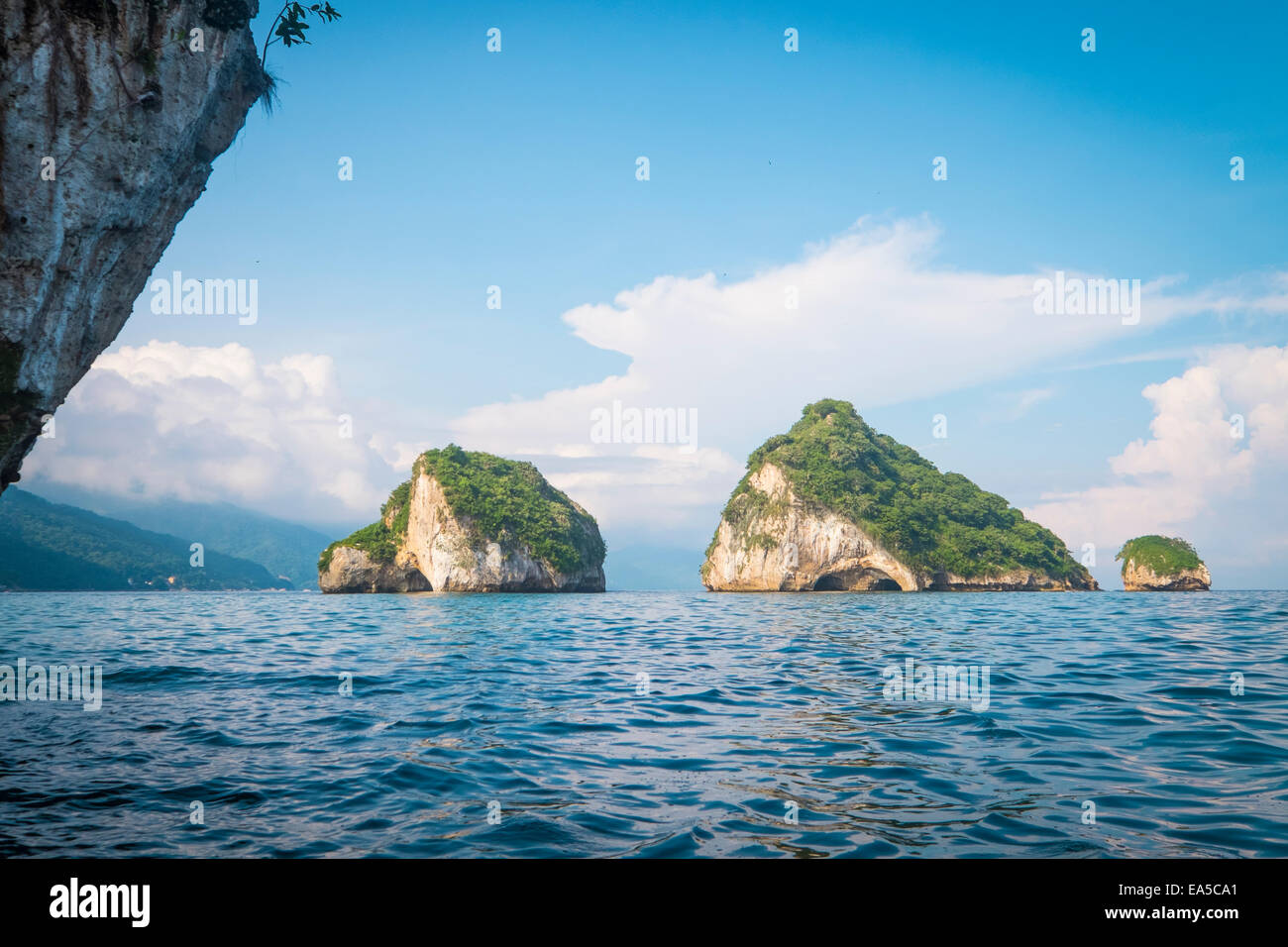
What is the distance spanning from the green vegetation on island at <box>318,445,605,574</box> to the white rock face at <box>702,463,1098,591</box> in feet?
81.0

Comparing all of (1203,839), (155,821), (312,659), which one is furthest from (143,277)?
(1203,839)

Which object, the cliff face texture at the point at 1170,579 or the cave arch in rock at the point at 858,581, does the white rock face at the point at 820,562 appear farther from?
the cliff face texture at the point at 1170,579

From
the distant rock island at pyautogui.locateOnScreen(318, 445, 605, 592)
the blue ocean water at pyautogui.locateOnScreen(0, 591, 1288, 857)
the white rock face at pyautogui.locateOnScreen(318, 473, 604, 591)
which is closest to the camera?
the blue ocean water at pyautogui.locateOnScreen(0, 591, 1288, 857)

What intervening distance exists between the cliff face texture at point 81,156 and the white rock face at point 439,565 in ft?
235

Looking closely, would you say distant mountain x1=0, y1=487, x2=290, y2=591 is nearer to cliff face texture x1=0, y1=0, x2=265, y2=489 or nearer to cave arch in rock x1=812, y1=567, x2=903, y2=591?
cave arch in rock x1=812, y1=567, x2=903, y2=591

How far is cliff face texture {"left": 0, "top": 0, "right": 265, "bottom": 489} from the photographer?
953cm

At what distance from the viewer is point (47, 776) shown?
7078mm

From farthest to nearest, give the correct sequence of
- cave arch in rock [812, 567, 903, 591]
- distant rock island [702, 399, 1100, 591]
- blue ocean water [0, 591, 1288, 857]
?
1. cave arch in rock [812, 567, 903, 591]
2. distant rock island [702, 399, 1100, 591]
3. blue ocean water [0, 591, 1288, 857]

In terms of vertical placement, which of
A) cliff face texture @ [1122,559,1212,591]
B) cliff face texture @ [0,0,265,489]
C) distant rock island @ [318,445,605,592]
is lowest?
cliff face texture @ [1122,559,1212,591]

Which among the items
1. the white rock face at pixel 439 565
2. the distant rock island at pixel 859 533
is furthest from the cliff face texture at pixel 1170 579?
the white rock face at pixel 439 565

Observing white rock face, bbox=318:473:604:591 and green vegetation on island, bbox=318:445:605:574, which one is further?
green vegetation on island, bbox=318:445:605:574

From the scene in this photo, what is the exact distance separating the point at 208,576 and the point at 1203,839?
18026cm

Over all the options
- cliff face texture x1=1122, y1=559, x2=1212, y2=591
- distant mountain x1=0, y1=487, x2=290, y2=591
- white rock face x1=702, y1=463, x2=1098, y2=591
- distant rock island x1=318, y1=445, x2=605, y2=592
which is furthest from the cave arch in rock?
distant mountain x1=0, y1=487, x2=290, y2=591
